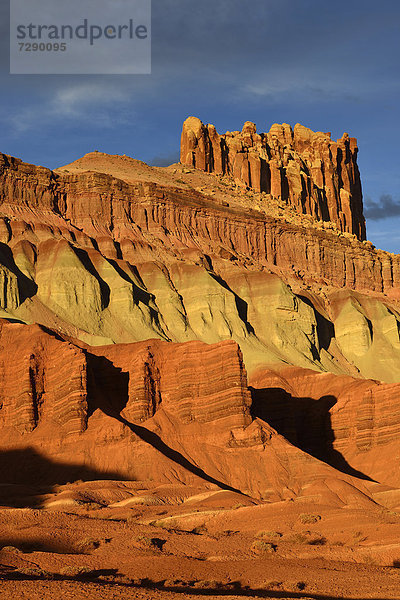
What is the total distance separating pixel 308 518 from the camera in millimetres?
41125

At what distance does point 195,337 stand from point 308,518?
272 ft

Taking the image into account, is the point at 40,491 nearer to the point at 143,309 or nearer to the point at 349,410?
the point at 349,410

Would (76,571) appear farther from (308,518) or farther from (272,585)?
(308,518)

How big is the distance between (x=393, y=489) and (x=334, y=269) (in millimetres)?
102476

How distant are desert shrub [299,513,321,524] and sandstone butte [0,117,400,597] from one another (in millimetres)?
3150

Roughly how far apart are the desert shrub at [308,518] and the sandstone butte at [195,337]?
3.15 m

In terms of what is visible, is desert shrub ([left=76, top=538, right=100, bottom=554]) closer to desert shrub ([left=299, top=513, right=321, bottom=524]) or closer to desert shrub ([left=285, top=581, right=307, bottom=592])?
desert shrub ([left=285, top=581, right=307, bottom=592])

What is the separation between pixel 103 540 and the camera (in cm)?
3459

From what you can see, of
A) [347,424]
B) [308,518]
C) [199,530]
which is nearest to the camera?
[199,530]

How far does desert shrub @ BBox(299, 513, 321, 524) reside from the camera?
41.0 meters

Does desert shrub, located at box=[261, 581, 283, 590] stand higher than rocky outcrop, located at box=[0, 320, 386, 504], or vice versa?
rocky outcrop, located at box=[0, 320, 386, 504]

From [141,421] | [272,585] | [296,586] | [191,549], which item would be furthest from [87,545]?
[141,421]

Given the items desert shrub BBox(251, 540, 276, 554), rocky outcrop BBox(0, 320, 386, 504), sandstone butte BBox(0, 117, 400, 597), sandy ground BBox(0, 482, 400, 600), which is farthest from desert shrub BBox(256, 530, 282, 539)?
rocky outcrop BBox(0, 320, 386, 504)

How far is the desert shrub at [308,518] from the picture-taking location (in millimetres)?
41000
